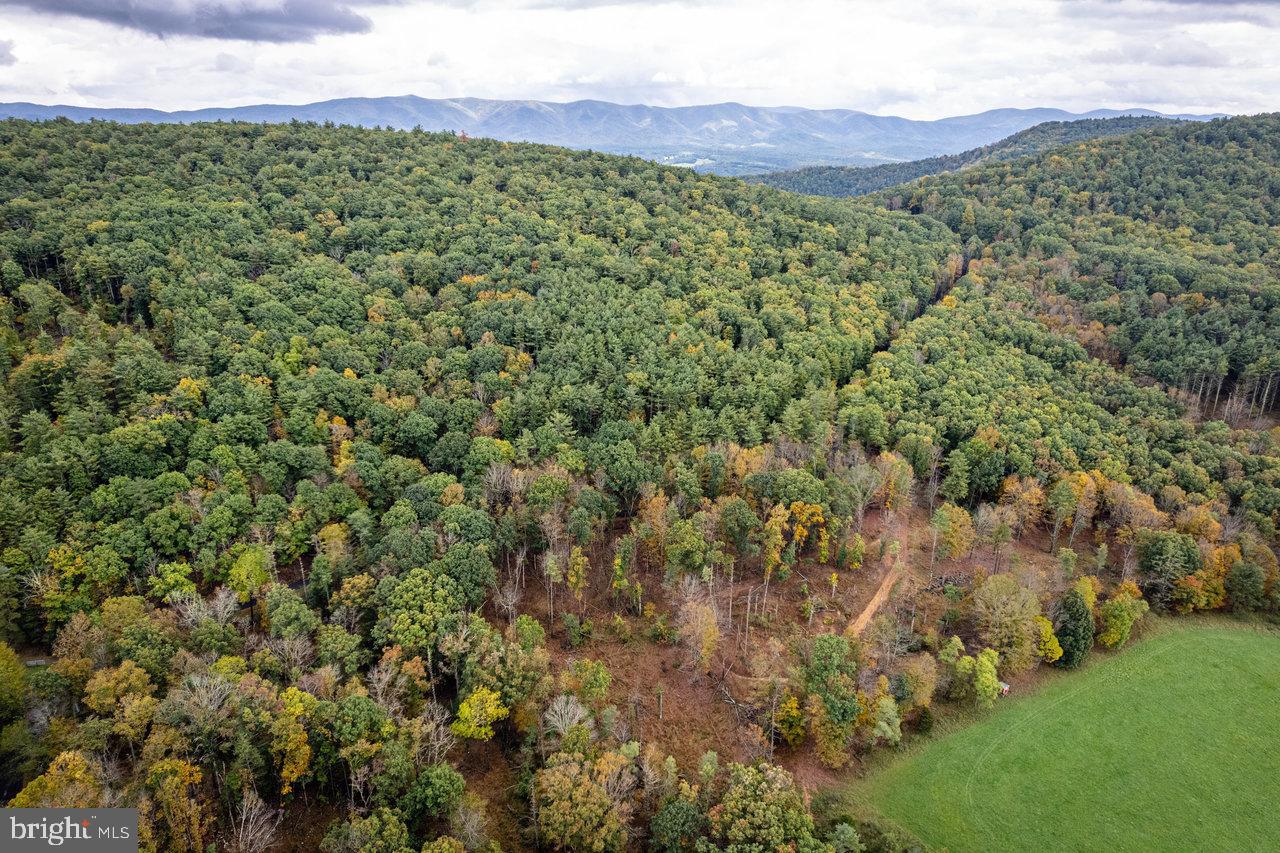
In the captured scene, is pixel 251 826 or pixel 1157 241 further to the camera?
pixel 1157 241

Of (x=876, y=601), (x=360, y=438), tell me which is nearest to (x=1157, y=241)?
(x=876, y=601)

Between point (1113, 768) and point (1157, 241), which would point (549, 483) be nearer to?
point (1113, 768)

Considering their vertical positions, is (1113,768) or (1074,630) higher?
(1074,630)

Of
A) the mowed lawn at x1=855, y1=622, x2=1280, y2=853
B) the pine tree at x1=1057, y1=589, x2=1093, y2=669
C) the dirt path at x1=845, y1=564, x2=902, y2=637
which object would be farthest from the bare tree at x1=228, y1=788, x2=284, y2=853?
the pine tree at x1=1057, y1=589, x2=1093, y2=669

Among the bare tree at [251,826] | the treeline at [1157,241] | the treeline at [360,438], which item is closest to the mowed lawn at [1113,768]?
the treeline at [360,438]

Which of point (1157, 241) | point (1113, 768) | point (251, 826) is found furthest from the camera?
point (1157, 241)

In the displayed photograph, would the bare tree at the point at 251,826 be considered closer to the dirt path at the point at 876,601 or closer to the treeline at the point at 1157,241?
the dirt path at the point at 876,601

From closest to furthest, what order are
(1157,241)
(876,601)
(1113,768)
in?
(1113,768), (876,601), (1157,241)

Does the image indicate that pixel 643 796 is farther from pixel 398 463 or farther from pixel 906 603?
pixel 398 463
